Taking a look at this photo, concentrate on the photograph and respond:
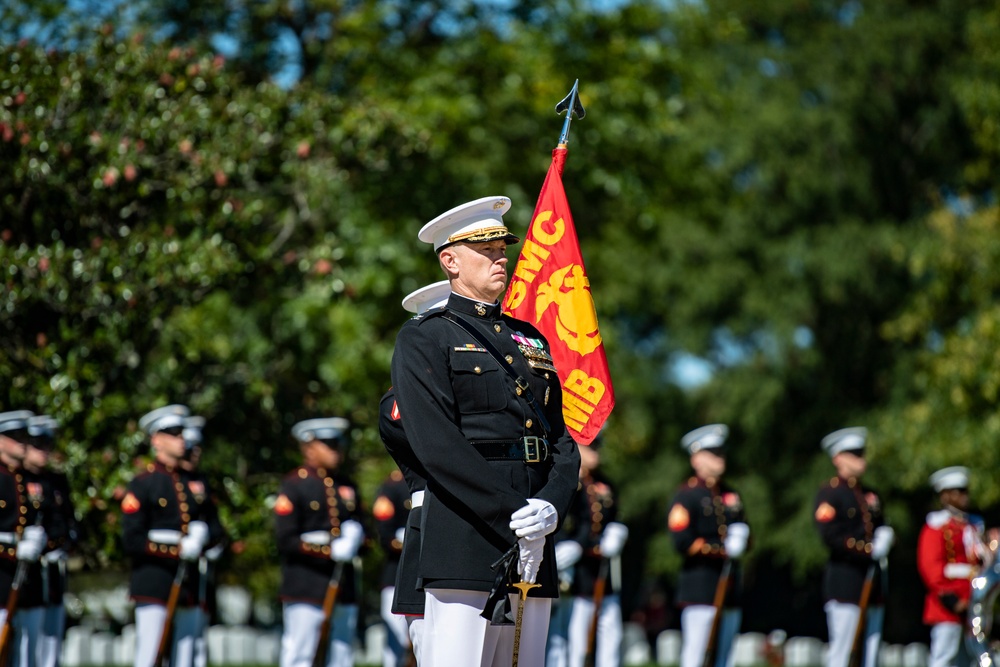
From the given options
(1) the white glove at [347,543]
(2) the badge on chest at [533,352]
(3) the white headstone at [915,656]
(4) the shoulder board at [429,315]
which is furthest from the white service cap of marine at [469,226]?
(3) the white headstone at [915,656]

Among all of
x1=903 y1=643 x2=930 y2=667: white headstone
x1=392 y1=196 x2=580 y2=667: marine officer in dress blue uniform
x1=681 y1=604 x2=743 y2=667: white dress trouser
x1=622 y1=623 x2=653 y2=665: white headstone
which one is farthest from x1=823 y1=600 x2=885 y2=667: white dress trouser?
x1=622 y1=623 x2=653 y2=665: white headstone

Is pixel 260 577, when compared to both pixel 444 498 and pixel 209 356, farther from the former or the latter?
pixel 444 498

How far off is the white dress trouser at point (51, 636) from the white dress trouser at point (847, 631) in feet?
17.7

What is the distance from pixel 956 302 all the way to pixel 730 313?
773 cm

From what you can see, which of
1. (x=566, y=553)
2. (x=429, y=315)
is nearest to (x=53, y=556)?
(x=566, y=553)

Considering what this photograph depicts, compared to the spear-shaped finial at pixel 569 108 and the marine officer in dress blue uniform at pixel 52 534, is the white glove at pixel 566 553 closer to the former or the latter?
the marine officer in dress blue uniform at pixel 52 534

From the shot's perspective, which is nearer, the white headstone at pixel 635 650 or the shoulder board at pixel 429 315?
the shoulder board at pixel 429 315

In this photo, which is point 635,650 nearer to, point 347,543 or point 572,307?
point 347,543

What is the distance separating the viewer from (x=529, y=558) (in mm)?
4609

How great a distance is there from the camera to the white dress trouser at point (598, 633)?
11352 millimetres

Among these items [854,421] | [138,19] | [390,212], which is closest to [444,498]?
[390,212]

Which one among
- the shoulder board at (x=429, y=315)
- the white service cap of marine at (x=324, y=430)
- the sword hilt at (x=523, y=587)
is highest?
the white service cap of marine at (x=324, y=430)

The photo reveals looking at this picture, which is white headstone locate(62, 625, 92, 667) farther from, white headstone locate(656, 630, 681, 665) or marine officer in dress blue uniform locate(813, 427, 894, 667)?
marine officer in dress blue uniform locate(813, 427, 894, 667)

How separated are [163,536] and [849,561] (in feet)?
16.1
